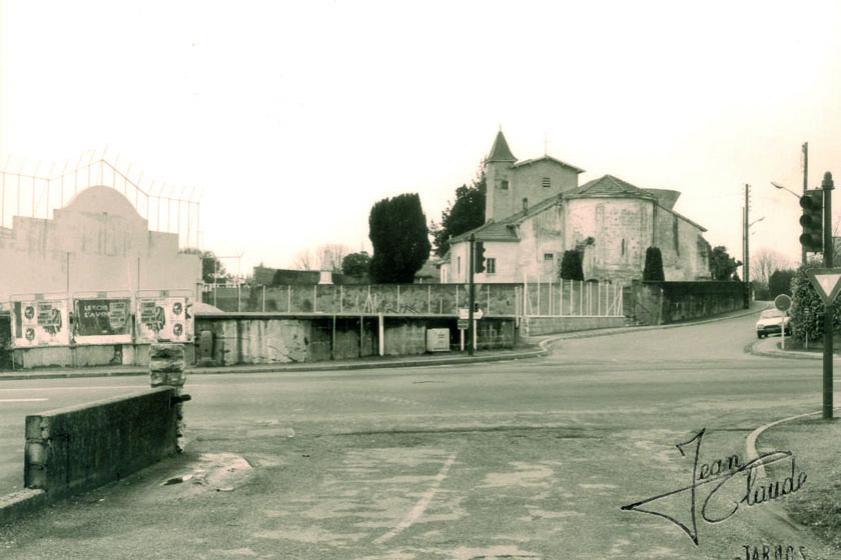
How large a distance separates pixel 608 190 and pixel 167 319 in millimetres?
48001

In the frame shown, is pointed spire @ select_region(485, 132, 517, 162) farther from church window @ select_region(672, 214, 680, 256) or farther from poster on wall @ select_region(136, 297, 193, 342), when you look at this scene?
poster on wall @ select_region(136, 297, 193, 342)

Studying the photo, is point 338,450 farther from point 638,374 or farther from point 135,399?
point 638,374

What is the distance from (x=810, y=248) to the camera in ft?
45.1

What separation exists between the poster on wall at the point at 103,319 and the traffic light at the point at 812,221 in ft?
66.2

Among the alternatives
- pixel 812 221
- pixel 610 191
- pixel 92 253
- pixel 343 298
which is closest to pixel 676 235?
pixel 610 191

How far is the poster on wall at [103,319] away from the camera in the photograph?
28.0 m

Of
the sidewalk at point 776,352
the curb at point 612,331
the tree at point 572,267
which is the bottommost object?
the sidewalk at point 776,352

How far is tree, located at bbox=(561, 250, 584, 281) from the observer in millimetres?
Answer: 67500

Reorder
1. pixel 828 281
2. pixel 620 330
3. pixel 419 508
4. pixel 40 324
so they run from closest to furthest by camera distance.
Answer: pixel 419 508 → pixel 828 281 → pixel 40 324 → pixel 620 330

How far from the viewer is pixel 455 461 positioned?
436 inches

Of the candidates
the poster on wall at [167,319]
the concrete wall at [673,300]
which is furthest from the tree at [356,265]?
the poster on wall at [167,319]

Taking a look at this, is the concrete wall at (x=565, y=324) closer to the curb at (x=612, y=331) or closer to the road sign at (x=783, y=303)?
the curb at (x=612, y=331)

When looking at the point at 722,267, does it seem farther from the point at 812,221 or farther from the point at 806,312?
the point at 812,221

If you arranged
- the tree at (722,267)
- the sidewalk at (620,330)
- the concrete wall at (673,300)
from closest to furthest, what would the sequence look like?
the sidewalk at (620,330), the concrete wall at (673,300), the tree at (722,267)
